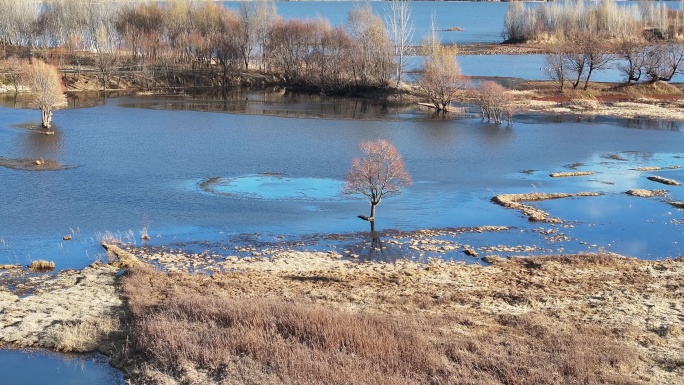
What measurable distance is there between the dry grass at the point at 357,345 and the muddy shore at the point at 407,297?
0.13 meters

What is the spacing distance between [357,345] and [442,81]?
49385 mm

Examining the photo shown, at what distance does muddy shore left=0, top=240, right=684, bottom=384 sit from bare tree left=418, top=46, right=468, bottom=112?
38985 mm

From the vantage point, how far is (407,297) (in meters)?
20.8

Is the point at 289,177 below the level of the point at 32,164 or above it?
below

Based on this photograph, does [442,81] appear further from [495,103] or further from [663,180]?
[663,180]

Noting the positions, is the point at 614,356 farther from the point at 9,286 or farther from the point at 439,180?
the point at 439,180

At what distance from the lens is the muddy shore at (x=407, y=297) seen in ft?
56.2

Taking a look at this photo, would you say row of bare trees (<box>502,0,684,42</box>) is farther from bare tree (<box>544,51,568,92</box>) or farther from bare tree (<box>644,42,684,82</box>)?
bare tree (<box>544,51,568,92</box>)

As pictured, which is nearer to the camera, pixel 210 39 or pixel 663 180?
pixel 663 180

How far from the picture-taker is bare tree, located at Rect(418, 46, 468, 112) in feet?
207

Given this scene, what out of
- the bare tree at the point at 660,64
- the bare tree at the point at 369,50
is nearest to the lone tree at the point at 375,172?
the bare tree at the point at 369,50

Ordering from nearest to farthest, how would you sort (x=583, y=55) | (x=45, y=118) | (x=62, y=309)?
(x=62, y=309), (x=45, y=118), (x=583, y=55)

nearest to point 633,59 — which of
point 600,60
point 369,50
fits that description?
point 600,60

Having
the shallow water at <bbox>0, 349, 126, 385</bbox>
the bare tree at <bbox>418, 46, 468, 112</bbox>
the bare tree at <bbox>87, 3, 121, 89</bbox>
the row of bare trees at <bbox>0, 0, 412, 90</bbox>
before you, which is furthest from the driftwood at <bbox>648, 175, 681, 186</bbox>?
the bare tree at <bbox>87, 3, 121, 89</bbox>
